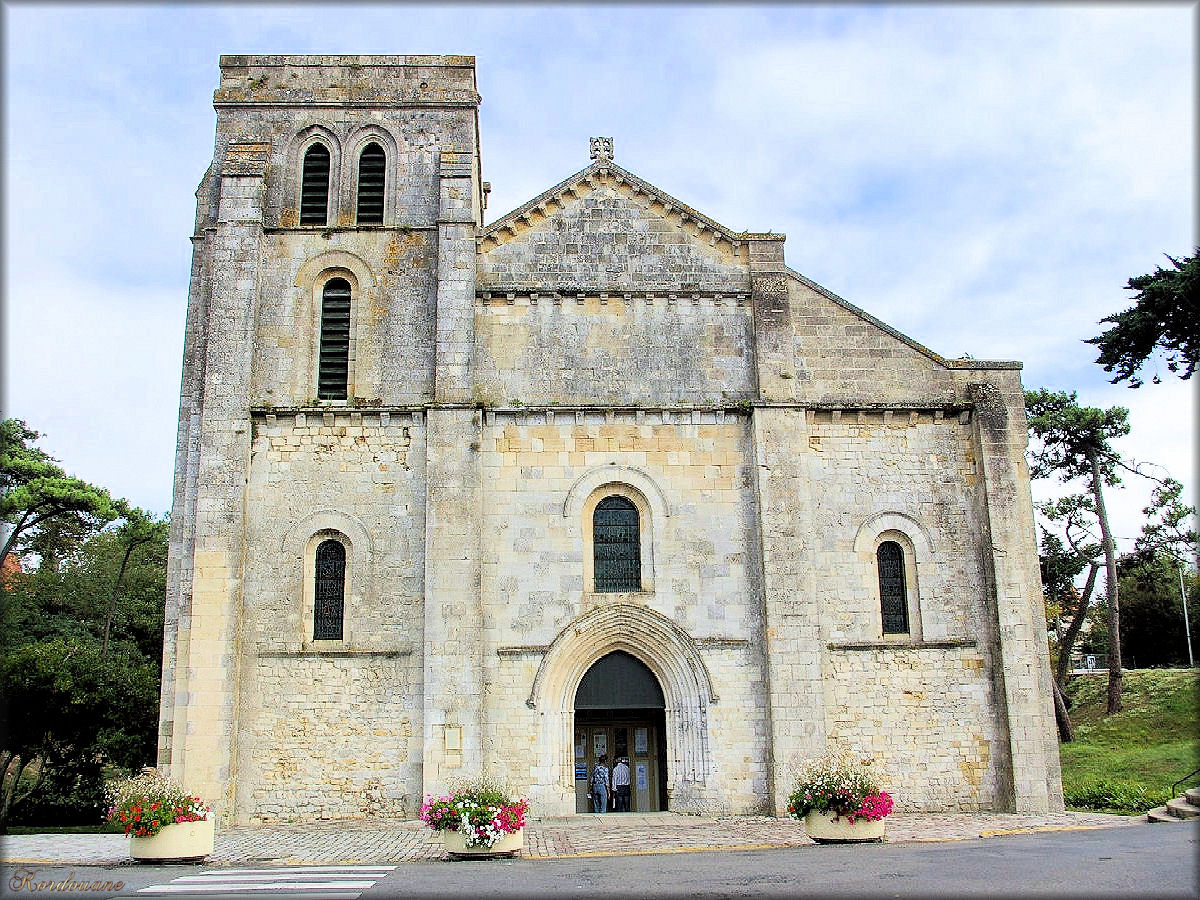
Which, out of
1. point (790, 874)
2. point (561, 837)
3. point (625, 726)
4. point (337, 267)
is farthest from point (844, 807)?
point (337, 267)

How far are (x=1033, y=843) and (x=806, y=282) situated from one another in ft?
41.0

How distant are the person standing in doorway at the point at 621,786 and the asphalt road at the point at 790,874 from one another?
226 inches

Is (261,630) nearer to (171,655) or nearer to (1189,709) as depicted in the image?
(171,655)

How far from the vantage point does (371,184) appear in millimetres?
24266

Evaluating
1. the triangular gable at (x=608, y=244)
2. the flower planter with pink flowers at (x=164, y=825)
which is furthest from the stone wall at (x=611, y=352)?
the flower planter with pink flowers at (x=164, y=825)

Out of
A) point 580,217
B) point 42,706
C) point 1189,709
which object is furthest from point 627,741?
point 1189,709

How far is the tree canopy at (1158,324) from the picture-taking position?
17.9m

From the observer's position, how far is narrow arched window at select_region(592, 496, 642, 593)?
70.5ft

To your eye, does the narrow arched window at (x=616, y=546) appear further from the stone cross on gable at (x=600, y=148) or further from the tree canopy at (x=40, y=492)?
the tree canopy at (x=40, y=492)

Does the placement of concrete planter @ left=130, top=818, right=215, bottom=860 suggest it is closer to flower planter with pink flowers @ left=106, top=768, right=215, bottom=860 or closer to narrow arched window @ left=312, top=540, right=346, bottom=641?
flower planter with pink flowers @ left=106, top=768, right=215, bottom=860

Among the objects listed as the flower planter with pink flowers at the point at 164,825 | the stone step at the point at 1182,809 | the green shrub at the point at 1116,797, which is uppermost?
the flower planter with pink flowers at the point at 164,825

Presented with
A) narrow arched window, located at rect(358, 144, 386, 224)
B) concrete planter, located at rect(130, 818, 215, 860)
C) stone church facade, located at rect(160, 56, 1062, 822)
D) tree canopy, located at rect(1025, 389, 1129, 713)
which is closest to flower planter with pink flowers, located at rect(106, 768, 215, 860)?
concrete planter, located at rect(130, 818, 215, 860)

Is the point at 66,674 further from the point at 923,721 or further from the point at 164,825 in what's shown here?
the point at 923,721

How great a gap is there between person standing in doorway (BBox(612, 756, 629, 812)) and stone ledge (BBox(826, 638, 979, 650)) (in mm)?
4988
